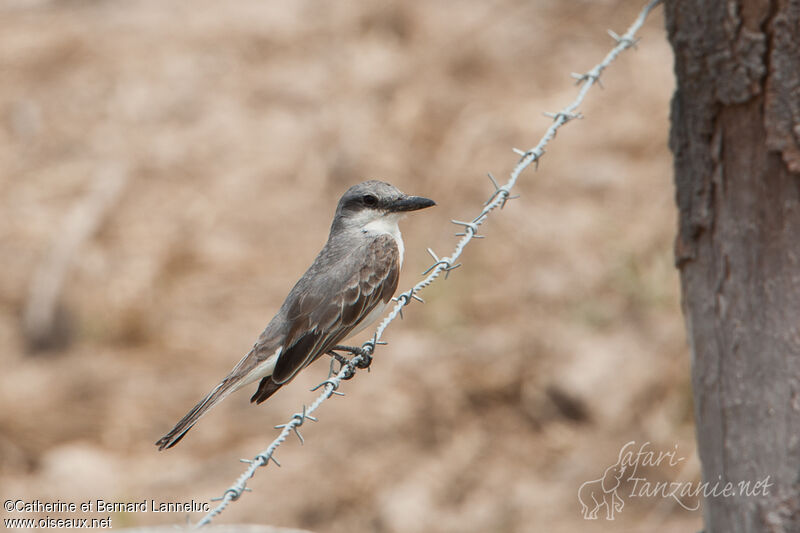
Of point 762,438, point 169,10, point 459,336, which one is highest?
point 169,10

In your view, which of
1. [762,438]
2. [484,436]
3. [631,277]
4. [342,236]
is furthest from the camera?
[631,277]

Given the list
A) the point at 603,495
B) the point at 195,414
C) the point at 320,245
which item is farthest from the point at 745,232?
the point at 320,245

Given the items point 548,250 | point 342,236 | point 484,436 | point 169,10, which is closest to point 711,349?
point 342,236

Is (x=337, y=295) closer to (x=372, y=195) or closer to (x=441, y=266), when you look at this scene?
(x=372, y=195)

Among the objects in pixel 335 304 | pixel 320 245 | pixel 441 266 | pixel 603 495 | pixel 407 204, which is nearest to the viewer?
pixel 441 266

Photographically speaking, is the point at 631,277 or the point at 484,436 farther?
the point at 631,277

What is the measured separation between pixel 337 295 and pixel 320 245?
5777mm

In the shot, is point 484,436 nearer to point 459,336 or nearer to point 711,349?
point 459,336

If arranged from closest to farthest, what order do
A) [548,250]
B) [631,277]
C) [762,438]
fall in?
[762,438]
[631,277]
[548,250]

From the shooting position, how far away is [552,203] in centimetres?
945

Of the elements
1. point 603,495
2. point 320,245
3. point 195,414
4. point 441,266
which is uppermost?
point 320,245

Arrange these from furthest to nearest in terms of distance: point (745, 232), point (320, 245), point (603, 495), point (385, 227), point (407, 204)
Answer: point (320, 245)
point (603, 495)
point (385, 227)
point (407, 204)
point (745, 232)

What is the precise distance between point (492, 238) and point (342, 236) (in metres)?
5.14

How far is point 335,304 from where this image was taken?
3811mm
